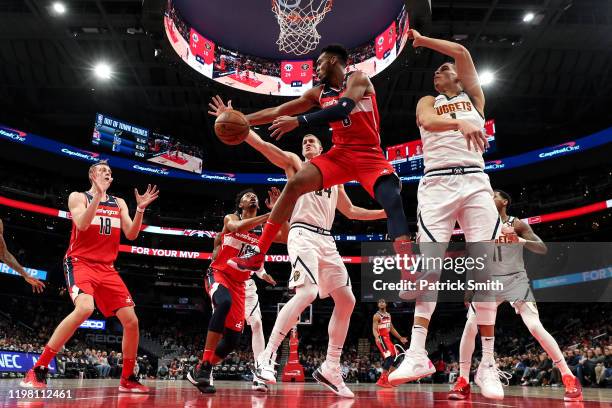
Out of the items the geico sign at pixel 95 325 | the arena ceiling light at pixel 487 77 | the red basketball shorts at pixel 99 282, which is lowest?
the geico sign at pixel 95 325

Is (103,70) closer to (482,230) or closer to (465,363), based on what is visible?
(465,363)

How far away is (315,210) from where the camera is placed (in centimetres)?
520

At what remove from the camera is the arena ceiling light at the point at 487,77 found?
1856 cm

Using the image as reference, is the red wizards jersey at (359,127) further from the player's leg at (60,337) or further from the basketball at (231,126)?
the player's leg at (60,337)

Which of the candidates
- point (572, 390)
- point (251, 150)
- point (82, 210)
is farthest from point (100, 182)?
point (251, 150)

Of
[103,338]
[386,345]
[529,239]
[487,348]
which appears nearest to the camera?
[487,348]

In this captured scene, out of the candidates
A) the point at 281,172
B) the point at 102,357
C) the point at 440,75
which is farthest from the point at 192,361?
the point at 440,75


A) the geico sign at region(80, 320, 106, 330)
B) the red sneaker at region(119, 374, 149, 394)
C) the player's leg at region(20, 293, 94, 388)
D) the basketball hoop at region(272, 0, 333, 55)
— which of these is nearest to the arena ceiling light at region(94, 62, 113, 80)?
the basketball hoop at region(272, 0, 333, 55)

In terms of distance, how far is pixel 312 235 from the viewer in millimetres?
5070

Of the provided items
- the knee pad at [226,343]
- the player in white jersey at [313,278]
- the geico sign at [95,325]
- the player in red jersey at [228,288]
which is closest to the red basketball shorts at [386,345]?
the player in red jersey at [228,288]

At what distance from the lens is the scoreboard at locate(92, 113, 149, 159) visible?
72.7ft

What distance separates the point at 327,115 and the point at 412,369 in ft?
6.28

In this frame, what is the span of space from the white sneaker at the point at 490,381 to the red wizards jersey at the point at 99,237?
11.6 feet

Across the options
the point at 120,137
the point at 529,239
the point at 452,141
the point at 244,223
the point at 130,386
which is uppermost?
the point at 120,137
